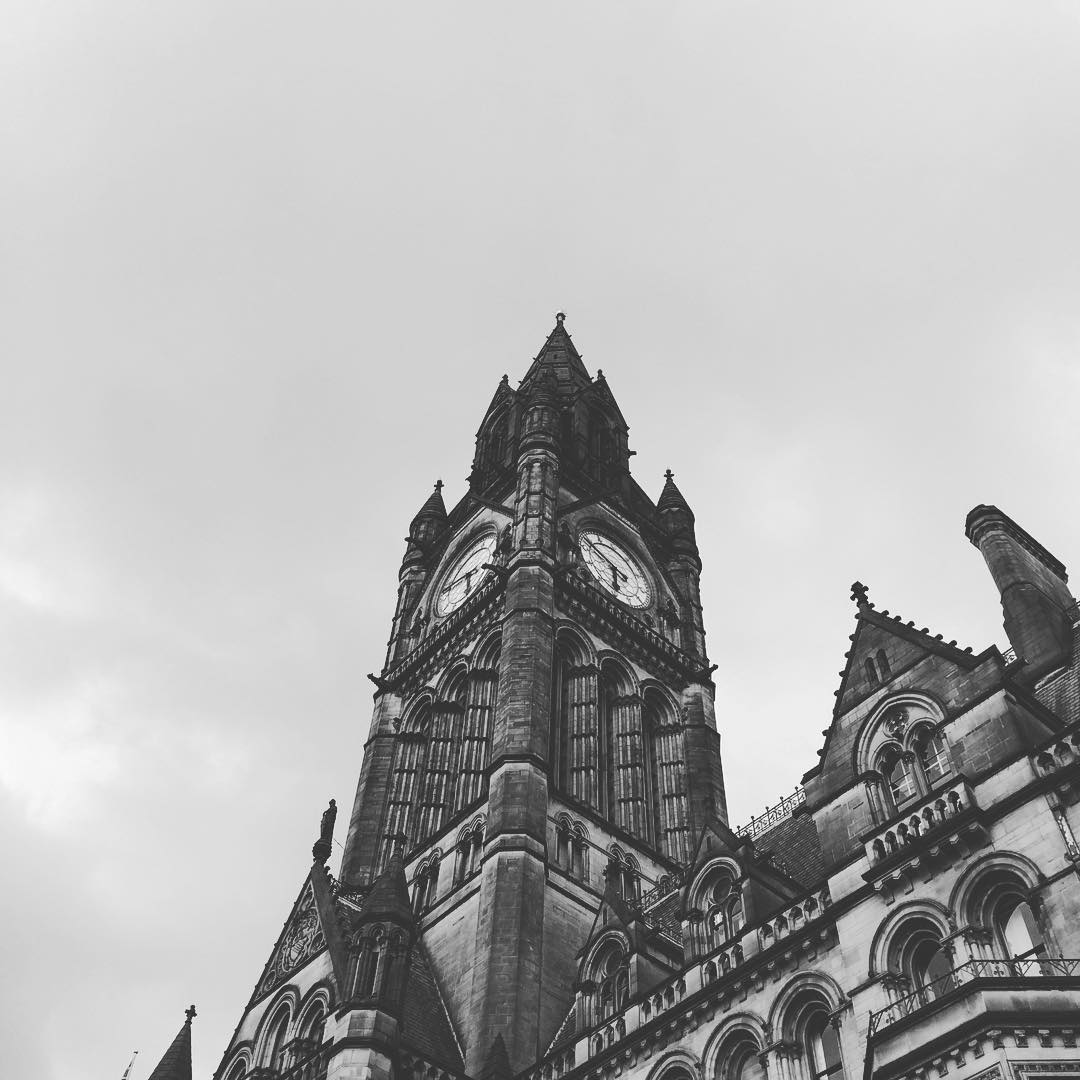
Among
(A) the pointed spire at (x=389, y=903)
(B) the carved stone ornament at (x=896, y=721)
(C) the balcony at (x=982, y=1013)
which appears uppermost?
(A) the pointed spire at (x=389, y=903)

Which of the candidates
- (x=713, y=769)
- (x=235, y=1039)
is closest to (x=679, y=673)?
(x=713, y=769)

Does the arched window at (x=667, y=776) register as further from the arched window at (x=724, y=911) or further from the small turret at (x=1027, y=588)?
the small turret at (x=1027, y=588)

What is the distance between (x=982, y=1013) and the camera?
51.2 ft

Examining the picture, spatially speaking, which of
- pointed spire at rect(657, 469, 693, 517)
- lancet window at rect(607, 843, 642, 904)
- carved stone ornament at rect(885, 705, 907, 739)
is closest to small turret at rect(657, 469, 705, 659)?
pointed spire at rect(657, 469, 693, 517)

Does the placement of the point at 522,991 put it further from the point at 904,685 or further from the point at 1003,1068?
the point at 1003,1068

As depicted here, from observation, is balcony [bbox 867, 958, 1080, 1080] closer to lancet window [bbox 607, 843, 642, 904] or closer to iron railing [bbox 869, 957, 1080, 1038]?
iron railing [bbox 869, 957, 1080, 1038]

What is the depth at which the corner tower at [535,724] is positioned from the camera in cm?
3191

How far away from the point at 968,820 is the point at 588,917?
16.8 metres

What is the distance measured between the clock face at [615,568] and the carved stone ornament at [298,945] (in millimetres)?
16161

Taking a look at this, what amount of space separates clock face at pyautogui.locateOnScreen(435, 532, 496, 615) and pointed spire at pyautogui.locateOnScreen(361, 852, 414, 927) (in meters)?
16.9

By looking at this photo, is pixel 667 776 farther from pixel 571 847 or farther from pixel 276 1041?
pixel 276 1041

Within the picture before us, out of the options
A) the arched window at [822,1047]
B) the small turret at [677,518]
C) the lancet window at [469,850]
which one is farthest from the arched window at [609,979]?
the small turret at [677,518]

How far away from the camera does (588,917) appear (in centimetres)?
3347

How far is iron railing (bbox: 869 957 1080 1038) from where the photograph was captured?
1606 cm
